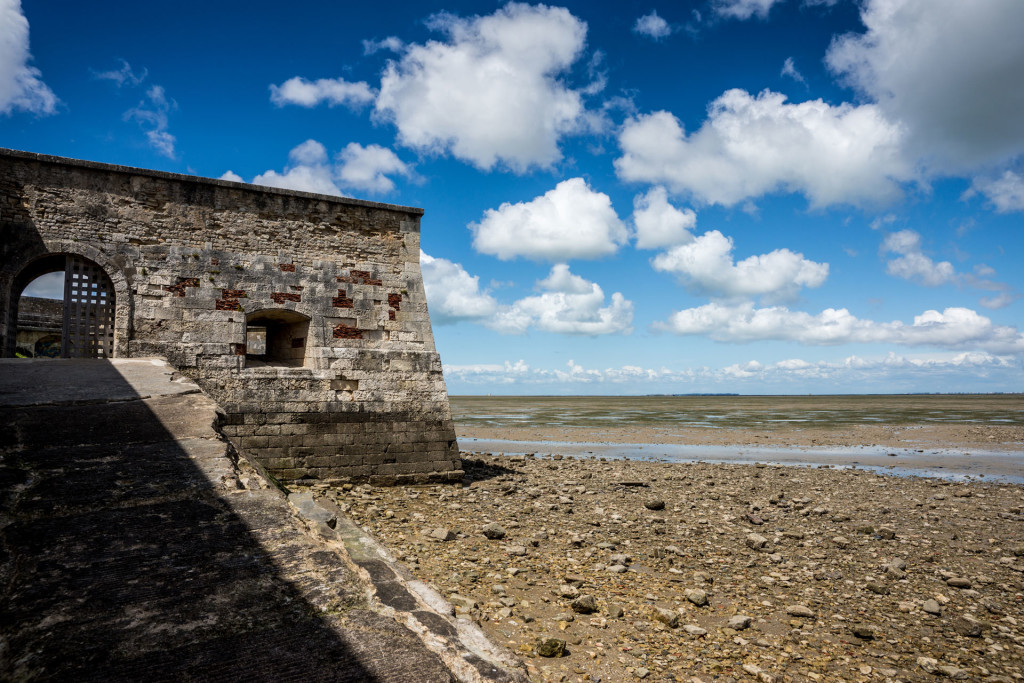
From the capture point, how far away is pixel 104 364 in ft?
25.4

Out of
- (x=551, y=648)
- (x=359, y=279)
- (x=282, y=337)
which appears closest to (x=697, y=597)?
(x=551, y=648)

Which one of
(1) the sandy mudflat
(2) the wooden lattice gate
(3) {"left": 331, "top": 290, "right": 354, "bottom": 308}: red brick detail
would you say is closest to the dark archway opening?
(2) the wooden lattice gate

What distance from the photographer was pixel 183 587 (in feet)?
8.09

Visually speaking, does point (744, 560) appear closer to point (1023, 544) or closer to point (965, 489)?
point (1023, 544)

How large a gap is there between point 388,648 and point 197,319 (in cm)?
852

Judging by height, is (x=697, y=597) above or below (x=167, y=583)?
below

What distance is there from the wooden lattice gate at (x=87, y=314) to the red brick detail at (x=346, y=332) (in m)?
3.48

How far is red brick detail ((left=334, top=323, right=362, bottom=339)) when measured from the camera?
33.0 ft

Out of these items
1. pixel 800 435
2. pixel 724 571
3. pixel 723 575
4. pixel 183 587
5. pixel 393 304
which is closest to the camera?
pixel 183 587

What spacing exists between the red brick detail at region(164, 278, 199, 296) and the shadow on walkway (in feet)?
17.8

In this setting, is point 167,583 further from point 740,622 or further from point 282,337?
point 282,337

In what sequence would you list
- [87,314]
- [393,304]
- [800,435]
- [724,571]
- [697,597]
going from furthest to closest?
[800,435] < [393,304] < [87,314] < [724,571] < [697,597]

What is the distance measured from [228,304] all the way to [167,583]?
780 centimetres

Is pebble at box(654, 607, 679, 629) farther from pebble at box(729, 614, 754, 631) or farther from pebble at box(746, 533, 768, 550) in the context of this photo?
pebble at box(746, 533, 768, 550)
